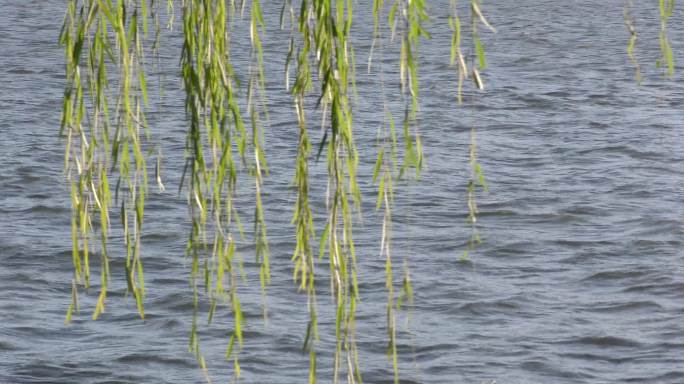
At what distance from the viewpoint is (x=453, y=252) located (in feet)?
27.3

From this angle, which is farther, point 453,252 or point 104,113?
point 453,252

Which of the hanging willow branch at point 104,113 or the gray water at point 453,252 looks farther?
the gray water at point 453,252

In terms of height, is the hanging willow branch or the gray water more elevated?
the hanging willow branch

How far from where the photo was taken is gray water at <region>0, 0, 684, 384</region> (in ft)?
21.1

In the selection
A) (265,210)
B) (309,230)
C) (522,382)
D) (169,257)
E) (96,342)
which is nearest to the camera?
(309,230)

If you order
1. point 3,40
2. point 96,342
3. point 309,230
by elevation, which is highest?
point 309,230

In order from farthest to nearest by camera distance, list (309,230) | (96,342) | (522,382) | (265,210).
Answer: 1. (265,210)
2. (96,342)
3. (522,382)
4. (309,230)

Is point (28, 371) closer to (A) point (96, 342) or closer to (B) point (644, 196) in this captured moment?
(A) point (96, 342)

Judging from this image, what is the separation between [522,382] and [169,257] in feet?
9.17

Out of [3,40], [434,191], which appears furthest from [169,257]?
[3,40]

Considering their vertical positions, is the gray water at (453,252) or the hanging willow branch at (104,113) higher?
the hanging willow branch at (104,113)

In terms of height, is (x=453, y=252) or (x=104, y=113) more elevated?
(x=104, y=113)

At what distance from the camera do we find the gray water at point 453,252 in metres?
6.42

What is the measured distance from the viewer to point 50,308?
7223 mm
